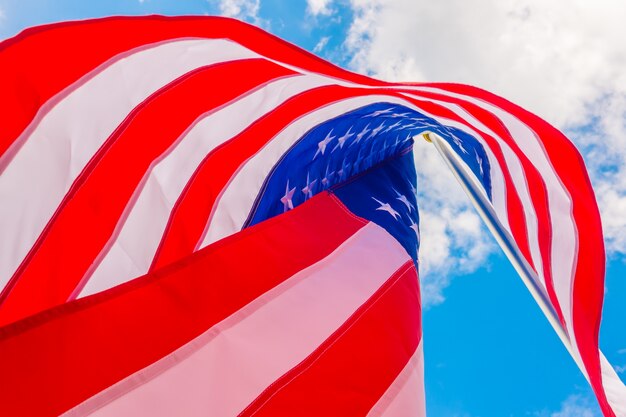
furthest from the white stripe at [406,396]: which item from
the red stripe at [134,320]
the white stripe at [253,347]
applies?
the red stripe at [134,320]

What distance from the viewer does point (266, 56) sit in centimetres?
404

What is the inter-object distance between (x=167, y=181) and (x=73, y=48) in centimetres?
112

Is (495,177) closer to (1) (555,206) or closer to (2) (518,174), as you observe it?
(2) (518,174)

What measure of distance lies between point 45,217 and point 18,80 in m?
0.80

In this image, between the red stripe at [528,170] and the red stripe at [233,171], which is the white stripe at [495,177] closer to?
the red stripe at [233,171]

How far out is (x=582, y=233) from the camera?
14.1ft

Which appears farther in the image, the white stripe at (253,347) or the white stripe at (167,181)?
the white stripe at (167,181)

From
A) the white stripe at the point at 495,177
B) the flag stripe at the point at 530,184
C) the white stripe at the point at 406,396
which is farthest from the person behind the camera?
the white stripe at the point at 495,177

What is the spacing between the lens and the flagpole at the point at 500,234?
14.9 ft

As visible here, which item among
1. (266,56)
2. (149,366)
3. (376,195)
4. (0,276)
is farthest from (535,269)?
(0,276)

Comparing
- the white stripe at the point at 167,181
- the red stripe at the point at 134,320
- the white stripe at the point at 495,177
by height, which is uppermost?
the white stripe at the point at 495,177

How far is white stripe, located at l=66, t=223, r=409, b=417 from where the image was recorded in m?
3.06

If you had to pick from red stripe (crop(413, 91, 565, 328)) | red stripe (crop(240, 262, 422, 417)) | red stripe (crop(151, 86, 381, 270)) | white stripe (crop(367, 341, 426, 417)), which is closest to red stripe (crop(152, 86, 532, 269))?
red stripe (crop(151, 86, 381, 270))

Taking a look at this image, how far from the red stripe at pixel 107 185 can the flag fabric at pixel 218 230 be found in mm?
11
